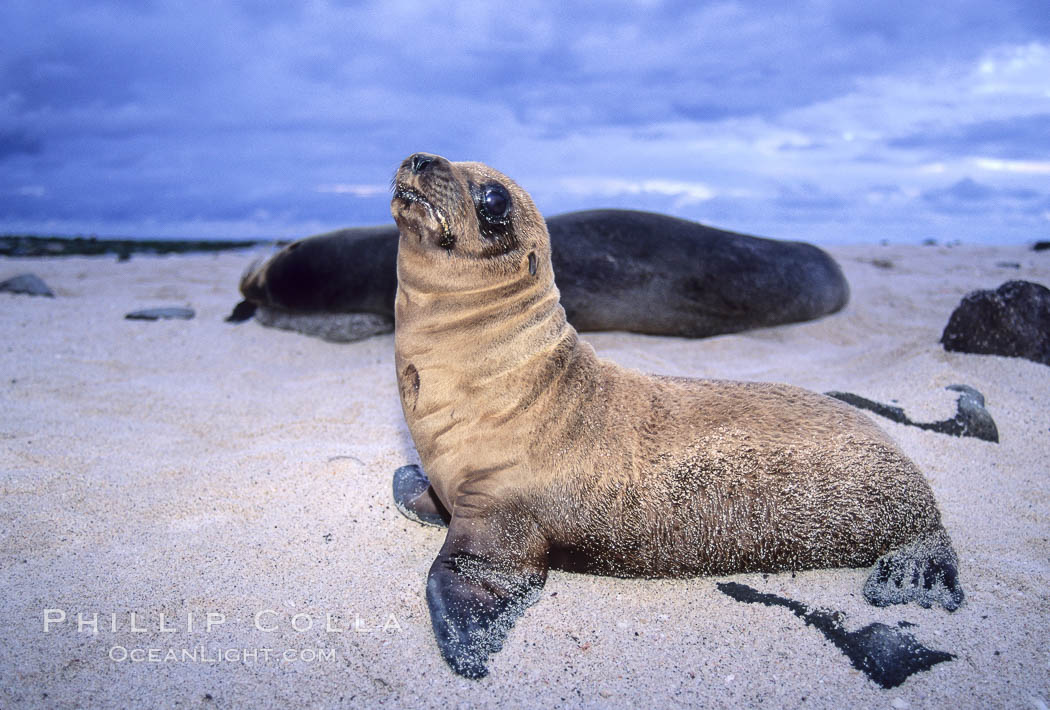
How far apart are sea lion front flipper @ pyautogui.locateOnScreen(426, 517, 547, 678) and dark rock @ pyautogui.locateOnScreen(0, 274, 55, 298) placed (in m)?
8.80

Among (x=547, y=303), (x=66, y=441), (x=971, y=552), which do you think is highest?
(x=547, y=303)

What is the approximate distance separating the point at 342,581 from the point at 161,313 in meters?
6.48

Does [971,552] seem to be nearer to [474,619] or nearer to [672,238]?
[474,619]

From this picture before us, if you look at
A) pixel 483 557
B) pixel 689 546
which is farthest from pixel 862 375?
pixel 483 557

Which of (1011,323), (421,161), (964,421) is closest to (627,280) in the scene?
(1011,323)

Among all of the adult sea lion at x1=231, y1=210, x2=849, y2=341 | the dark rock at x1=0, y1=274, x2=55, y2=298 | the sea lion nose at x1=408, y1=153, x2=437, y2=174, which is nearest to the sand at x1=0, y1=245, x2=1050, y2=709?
the sea lion nose at x1=408, y1=153, x2=437, y2=174

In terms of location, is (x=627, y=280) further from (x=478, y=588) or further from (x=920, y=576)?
(x=478, y=588)

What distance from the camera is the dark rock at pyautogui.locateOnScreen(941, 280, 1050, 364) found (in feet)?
18.0

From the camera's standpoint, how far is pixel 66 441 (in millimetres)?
4180

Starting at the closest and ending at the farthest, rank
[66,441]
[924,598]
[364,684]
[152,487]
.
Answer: [364,684] → [924,598] → [152,487] → [66,441]

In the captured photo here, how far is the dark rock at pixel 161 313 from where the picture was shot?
8.11m

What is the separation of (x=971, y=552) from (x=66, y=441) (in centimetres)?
464

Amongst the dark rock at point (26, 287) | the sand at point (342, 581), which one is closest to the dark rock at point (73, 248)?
the dark rock at point (26, 287)

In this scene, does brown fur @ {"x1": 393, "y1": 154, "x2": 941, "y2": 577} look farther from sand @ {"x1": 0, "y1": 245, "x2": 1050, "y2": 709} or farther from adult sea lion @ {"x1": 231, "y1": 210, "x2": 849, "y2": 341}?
adult sea lion @ {"x1": 231, "y1": 210, "x2": 849, "y2": 341}
